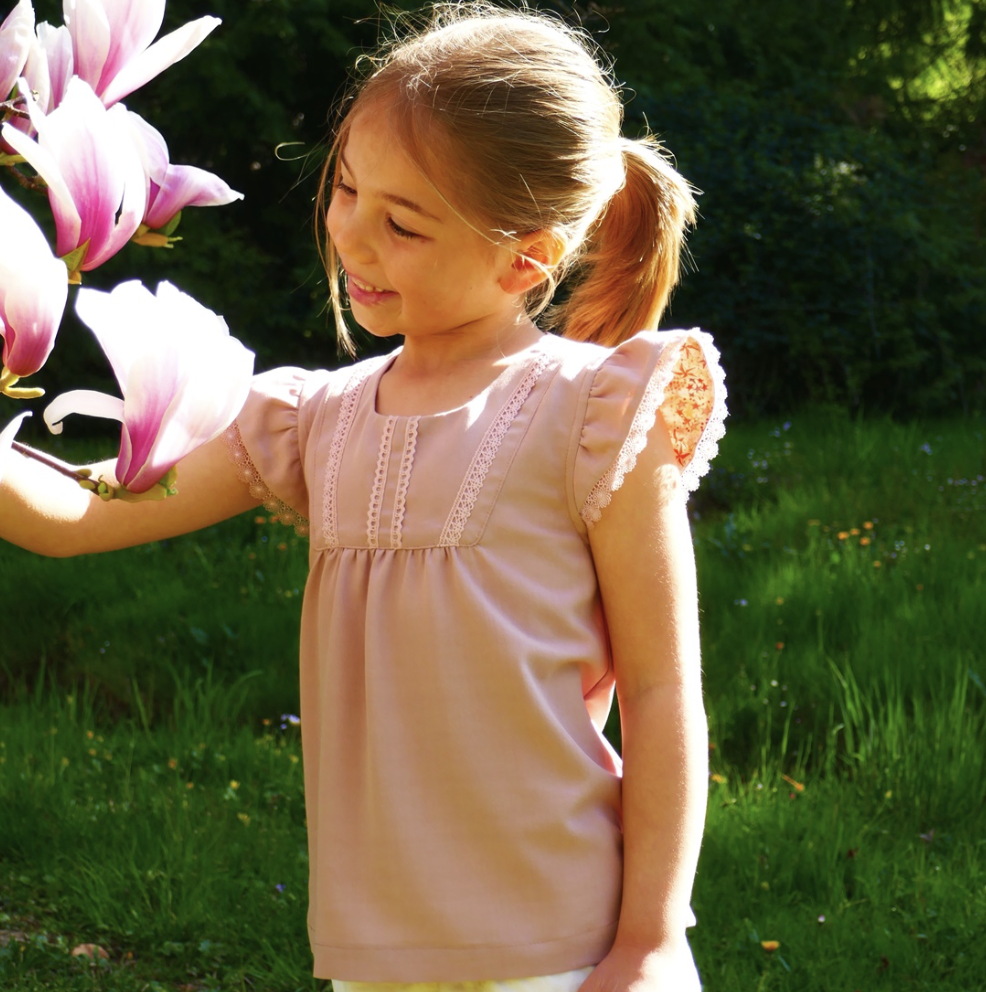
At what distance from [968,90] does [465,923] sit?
7809mm

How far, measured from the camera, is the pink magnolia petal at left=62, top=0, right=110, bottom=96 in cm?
69

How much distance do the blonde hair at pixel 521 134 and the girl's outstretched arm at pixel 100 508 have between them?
321mm

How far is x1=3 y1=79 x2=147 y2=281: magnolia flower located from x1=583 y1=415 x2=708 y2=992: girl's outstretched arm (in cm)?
58

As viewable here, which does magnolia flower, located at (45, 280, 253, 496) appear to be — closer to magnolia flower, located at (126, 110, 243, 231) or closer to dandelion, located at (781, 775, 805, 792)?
magnolia flower, located at (126, 110, 243, 231)

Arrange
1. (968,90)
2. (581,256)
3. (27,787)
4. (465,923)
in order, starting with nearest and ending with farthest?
(465,923) < (581,256) < (27,787) < (968,90)

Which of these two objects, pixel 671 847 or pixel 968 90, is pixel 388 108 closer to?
pixel 671 847

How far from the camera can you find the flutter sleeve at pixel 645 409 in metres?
1.13

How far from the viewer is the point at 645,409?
1142mm

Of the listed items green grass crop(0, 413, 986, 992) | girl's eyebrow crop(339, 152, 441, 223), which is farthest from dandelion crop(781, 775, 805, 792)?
girl's eyebrow crop(339, 152, 441, 223)

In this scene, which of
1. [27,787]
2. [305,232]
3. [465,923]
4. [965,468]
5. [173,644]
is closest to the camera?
[465,923]

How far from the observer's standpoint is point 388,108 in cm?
117

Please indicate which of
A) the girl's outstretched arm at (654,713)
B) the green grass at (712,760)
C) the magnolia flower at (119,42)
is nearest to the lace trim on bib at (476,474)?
the girl's outstretched arm at (654,713)

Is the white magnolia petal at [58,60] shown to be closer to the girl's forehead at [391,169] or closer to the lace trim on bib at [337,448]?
the girl's forehead at [391,169]

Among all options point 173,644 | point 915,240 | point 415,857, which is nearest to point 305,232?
point 915,240
